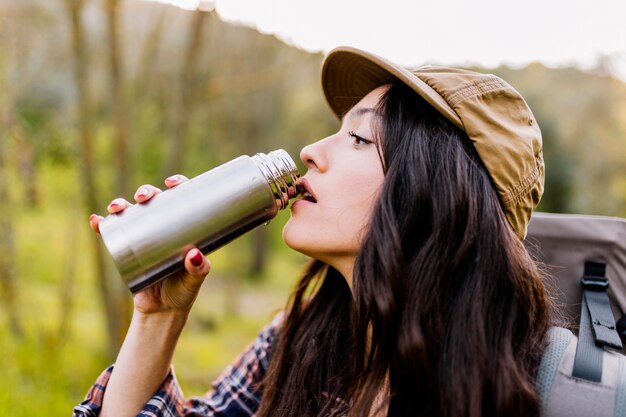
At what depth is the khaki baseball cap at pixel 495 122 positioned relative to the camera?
1488 millimetres

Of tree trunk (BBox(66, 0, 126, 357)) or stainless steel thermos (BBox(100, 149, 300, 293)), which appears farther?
tree trunk (BBox(66, 0, 126, 357))

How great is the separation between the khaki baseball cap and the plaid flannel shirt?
0.94 metres

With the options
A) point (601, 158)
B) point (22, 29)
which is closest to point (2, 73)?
point (22, 29)

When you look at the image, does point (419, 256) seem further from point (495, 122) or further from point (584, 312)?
point (584, 312)

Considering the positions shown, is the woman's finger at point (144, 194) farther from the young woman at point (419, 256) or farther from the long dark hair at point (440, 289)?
the long dark hair at point (440, 289)

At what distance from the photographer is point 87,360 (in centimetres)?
390

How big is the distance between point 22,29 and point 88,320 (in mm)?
2194

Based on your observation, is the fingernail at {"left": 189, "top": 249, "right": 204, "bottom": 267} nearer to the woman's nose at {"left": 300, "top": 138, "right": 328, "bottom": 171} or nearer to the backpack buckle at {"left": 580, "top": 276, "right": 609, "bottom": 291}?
the woman's nose at {"left": 300, "top": 138, "right": 328, "bottom": 171}

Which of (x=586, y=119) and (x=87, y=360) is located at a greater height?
(x=586, y=119)

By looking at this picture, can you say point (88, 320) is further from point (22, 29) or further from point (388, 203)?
point (388, 203)

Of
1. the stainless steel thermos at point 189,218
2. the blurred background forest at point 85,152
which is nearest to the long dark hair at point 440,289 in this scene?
the stainless steel thermos at point 189,218

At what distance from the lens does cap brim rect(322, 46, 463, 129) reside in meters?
1.49

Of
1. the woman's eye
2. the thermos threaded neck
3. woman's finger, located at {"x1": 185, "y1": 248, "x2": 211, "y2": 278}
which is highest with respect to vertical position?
the woman's eye

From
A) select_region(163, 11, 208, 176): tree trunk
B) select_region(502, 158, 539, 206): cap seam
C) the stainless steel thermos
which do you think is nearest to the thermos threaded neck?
the stainless steel thermos
